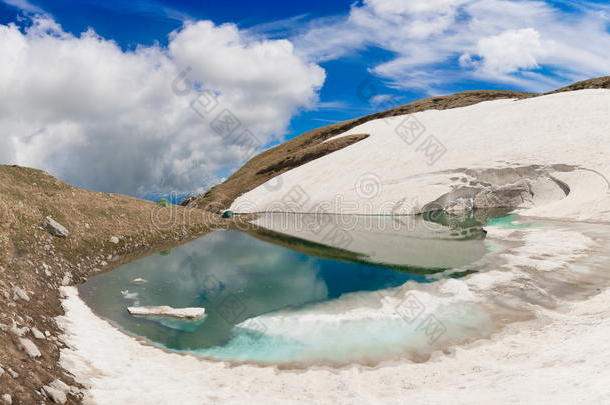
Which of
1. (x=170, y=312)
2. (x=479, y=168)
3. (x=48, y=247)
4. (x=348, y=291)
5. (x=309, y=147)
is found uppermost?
(x=309, y=147)

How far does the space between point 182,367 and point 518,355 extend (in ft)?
37.3

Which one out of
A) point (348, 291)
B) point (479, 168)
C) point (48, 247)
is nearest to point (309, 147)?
point (479, 168)

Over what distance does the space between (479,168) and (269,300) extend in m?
42.0

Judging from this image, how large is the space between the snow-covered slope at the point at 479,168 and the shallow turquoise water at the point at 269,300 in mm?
18691

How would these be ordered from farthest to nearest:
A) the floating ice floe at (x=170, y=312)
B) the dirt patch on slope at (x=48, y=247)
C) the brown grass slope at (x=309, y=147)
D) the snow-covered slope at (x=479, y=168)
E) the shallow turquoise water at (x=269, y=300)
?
the brown grass slope at (x=309, y=147) → the snow-covered slope at (x=479, y=168) → the floating ice floe at (x=170, y=312) → the shallow turquoise water at (x=269, y=300) → the dirt patch on slope at (x=48, y=247)

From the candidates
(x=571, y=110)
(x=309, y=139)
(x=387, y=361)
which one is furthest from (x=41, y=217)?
(x=309, y=139)

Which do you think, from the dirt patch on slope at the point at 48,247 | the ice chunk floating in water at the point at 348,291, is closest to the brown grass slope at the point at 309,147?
the dirt patch on slope at the point at 48,247

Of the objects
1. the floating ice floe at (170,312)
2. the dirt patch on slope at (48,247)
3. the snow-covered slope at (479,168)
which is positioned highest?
the snow-covered slope at (479,168)

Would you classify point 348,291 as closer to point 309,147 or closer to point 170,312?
point 170,312

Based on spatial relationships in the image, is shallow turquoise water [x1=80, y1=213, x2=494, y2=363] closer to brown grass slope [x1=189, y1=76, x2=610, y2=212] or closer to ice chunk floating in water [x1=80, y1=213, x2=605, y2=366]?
ice chunk floating in water [x1=80, y1=213, x2=605, y2=366]

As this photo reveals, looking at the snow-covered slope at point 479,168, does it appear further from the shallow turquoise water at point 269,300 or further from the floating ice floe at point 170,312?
the floating ice floe at point 170,312

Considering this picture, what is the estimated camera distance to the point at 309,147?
88.3 metres

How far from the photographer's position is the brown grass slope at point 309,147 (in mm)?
75125

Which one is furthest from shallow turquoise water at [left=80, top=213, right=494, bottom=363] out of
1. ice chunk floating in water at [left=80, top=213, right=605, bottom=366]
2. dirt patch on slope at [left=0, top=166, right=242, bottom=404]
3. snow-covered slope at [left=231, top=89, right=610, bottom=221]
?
snow-covered slope at [left=231, top=89, right=610, bottom=221]
